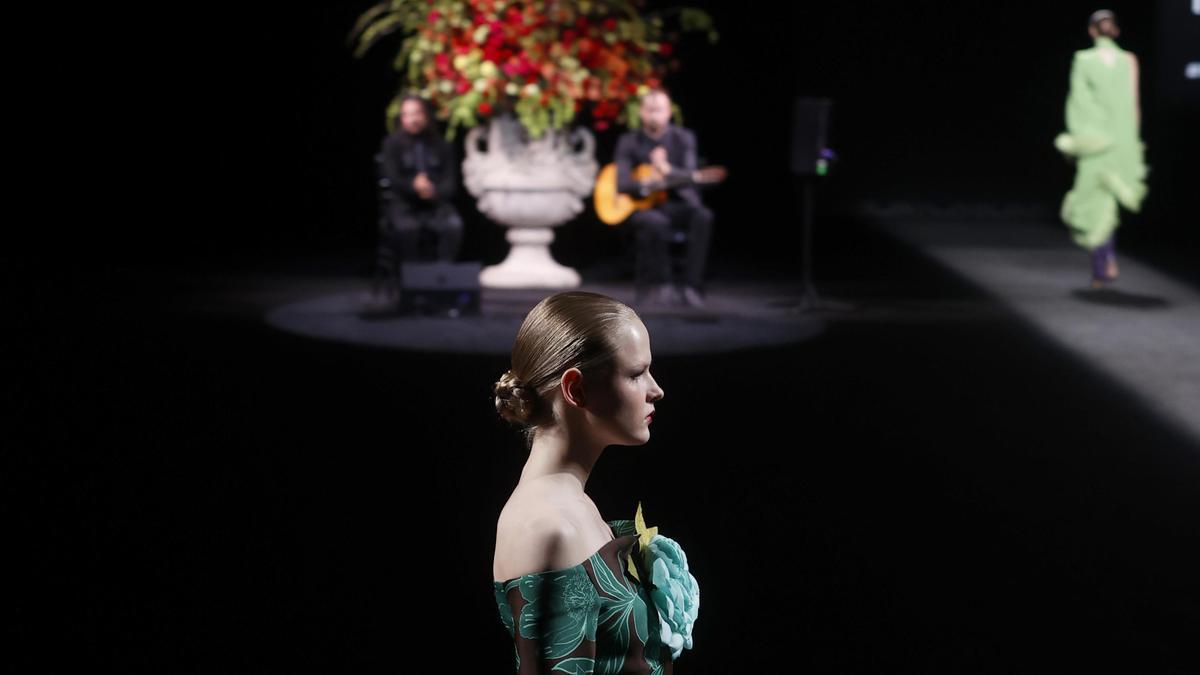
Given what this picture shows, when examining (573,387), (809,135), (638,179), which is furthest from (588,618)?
(638,179)

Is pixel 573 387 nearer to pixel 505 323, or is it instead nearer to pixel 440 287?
pixel 505 323

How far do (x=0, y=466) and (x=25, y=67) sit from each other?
676cm

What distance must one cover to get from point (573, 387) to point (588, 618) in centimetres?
20

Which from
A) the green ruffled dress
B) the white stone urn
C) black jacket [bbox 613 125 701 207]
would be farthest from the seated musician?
the green ruffled dress

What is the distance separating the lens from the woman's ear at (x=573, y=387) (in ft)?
4.71

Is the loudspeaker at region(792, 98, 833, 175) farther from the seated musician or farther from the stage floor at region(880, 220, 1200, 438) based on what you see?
the seated musician

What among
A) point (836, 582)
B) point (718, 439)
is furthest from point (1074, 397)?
point (836, 582)

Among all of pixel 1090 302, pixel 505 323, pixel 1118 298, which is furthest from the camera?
pixel 1118 298

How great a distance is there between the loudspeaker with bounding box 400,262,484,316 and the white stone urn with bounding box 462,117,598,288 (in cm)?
103

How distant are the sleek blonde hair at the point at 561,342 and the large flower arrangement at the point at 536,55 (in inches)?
238

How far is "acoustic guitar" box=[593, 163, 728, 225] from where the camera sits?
7.11 metres

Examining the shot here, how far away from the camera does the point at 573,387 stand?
56.7 inches

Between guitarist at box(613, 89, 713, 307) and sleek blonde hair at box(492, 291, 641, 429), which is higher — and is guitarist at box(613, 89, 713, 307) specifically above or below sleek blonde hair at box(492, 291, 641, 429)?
below

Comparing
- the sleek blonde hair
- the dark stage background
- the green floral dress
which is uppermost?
the sleek blonde hair
